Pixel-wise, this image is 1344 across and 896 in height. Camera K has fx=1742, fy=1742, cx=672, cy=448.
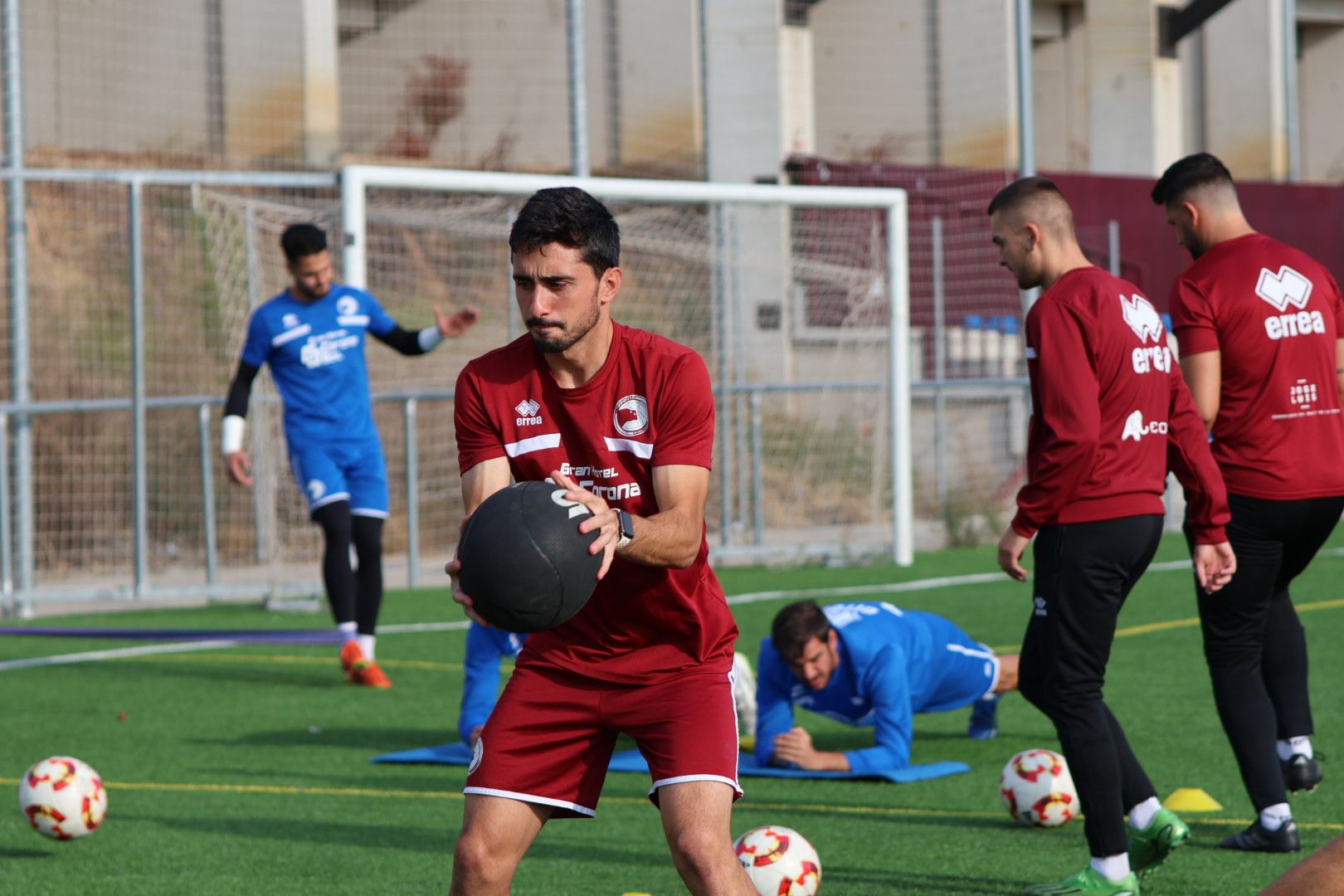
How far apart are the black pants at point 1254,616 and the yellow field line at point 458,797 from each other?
1.37 feet

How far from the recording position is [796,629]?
635 centimetres

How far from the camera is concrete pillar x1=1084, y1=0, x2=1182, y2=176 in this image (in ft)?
85.3

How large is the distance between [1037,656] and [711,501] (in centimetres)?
1111

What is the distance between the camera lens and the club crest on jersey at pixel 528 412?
3840 millimetres

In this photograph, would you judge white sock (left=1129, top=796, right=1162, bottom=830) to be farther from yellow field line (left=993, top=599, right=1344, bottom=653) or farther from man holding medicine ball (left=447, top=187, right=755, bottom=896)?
yellow field line (left=993, top=599, right=1344, bottom=653)

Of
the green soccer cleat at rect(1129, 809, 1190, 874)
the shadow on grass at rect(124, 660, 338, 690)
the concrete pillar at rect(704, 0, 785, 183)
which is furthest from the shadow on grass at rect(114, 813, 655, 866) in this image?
the concrete pillar at rect(704, 0, 785, 183)

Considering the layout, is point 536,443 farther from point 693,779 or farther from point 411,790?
point 411,790

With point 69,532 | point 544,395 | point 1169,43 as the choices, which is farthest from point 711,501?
point 1169,43

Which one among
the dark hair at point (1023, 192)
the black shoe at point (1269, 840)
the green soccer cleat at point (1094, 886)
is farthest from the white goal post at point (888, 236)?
the green soccer cleat at point (1094, 886)

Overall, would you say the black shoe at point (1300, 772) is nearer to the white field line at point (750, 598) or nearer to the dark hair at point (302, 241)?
the dark hair at point (302, 241)

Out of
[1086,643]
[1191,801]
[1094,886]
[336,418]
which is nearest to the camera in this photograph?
[1094,886]

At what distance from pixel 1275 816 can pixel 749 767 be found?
2.25m

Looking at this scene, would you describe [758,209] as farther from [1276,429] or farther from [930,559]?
[1276,429]

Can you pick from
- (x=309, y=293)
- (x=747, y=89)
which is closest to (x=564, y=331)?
(x=309, y=293)
